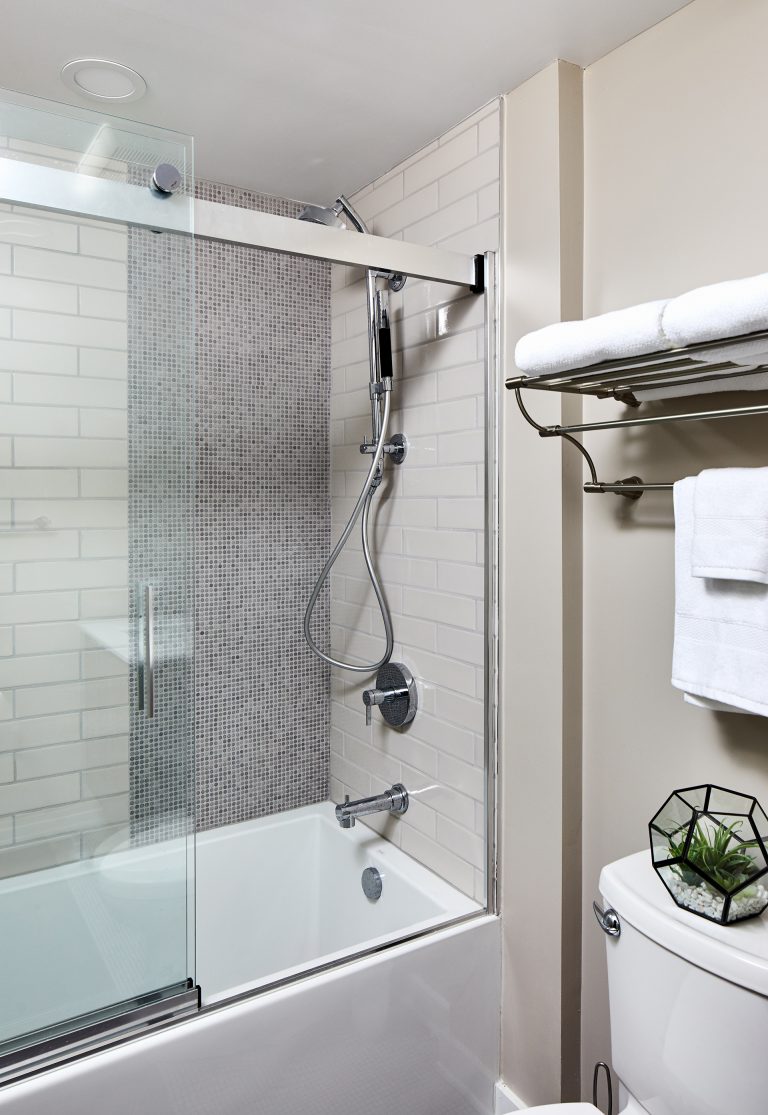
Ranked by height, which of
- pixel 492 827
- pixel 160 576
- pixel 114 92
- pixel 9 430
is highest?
pixel 114 92

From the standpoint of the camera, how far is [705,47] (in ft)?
4.79

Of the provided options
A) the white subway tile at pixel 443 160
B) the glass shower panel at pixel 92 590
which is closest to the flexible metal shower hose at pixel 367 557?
the white subway tile at pixel 443 160

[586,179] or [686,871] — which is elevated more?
[586,179]

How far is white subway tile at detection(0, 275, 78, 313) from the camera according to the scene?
129 cm

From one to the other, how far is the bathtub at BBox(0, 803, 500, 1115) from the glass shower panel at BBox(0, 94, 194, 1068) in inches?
2.5

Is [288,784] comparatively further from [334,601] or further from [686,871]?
[686,871]

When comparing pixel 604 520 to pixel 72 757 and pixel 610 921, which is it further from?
pixel 72 757

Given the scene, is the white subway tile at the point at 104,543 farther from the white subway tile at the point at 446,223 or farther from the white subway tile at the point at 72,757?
the white subway tile at the point at 446,223

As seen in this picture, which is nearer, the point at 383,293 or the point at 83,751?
the point at 83,751

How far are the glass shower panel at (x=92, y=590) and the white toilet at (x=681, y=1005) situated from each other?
2.57 feet

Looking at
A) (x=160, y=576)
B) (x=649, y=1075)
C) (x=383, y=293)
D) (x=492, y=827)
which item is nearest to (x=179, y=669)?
(x=160, y=576)

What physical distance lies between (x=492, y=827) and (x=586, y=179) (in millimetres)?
1492

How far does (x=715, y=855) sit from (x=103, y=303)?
1344mm

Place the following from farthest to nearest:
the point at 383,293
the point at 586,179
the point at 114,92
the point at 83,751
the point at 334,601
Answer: the point at 334,601
the point at 383,293
the point at 114,92
the point at 586,179
the point at 83,751
